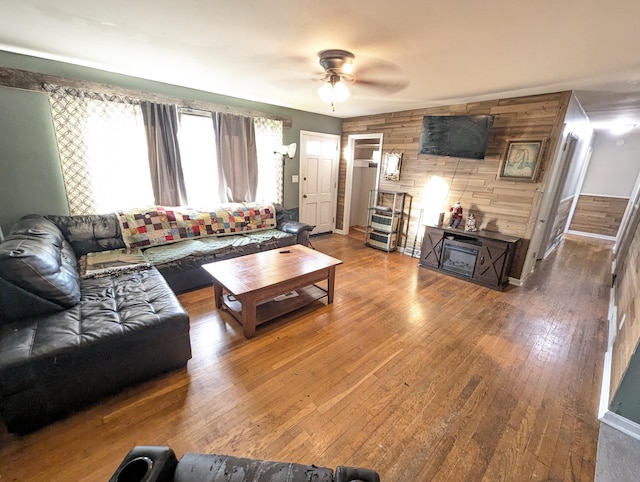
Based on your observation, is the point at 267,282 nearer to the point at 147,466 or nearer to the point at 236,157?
the point at 147,466

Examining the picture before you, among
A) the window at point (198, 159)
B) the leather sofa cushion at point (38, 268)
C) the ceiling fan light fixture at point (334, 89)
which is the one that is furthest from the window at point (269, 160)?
the leather sofa cushion at point (38, 268)

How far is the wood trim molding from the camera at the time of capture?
2414 millimetres

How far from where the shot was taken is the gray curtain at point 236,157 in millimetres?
3693

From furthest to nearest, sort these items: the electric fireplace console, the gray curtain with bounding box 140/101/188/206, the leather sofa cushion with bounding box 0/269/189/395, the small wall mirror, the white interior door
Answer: the white interior door < the small wall mirror < the electric fireplace console < the gray curtain with bounding box 140/101/188/206 < the leather sofa cushion with bounding box 0/269/189/395

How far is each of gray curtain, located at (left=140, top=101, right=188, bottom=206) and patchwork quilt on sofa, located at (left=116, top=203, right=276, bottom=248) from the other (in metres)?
0.21

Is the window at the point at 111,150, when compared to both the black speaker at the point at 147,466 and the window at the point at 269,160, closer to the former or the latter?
the window at the point at 269,160

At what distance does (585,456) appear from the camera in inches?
55.4

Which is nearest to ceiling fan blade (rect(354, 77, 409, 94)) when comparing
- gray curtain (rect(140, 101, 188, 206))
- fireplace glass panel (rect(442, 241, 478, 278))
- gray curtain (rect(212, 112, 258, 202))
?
gray curtain (rect(212, 112, 258, 202))

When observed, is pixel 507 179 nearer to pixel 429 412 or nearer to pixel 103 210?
pixel 429 412

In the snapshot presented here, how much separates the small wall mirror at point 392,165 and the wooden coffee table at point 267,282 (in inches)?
96.1

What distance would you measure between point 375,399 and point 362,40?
243cm

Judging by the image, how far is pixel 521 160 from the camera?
319cm

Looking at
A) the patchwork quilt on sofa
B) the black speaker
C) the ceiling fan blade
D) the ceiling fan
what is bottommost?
the black speaker

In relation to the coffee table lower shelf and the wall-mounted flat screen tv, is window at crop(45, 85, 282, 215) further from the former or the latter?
the wall-mounted flat screen tv
